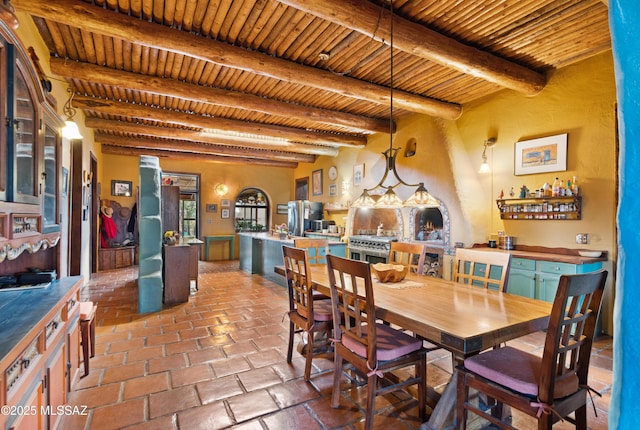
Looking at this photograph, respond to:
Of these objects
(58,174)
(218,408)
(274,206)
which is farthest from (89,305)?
(274,206)

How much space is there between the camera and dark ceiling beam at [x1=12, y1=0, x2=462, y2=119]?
8.12ft

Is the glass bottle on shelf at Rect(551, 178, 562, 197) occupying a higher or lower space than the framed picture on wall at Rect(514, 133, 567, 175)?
lower

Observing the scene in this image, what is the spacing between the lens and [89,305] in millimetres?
2756

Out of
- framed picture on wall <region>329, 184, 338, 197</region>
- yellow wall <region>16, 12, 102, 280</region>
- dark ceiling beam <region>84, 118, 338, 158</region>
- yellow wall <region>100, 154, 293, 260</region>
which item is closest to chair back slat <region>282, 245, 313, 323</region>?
yellow wall <region>16, 12, 102, 280</region>

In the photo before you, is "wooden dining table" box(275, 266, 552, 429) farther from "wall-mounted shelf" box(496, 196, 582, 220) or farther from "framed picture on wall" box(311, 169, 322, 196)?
"framed picture on wall" box(311, 169, 322, 196)

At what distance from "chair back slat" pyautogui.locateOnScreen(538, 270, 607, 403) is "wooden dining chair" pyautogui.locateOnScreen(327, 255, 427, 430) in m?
0.70

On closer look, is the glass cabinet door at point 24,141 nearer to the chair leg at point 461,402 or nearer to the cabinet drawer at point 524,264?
the chair leg at point 461,402

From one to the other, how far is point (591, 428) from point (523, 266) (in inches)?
80.6

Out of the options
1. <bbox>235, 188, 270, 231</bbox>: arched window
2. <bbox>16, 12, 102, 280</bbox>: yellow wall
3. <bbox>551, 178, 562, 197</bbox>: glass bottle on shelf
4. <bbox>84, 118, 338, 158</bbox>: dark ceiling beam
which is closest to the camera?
<bbox>16, 12, 102, 280</bbox>: yellow wall

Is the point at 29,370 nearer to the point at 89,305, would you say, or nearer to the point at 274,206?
the point at 89,305

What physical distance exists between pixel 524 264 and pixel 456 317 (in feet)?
8.46

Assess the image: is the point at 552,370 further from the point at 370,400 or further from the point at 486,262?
the point at 486,262

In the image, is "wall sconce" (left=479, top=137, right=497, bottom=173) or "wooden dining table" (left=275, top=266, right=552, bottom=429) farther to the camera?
"wall sconce" (left=479, top=137, right=497, bottom=173)

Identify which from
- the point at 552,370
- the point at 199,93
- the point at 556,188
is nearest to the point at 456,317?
the point at 552,370
